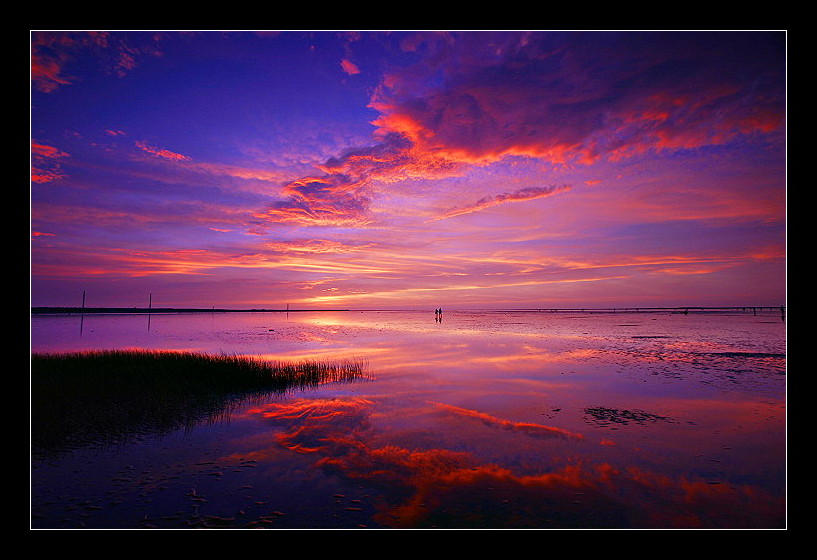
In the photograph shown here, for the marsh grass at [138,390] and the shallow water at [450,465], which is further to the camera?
the marsh grass at [138,390]

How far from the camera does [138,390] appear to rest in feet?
59.4

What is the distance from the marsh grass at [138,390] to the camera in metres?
13.0

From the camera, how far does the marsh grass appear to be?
13031 mm

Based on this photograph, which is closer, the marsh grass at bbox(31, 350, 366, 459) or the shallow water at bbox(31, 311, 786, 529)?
the shallow water at bbox(31, 311, 786, 529)

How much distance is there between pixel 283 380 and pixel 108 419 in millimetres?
9179

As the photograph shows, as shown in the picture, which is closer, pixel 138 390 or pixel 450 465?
pixel 450 465
